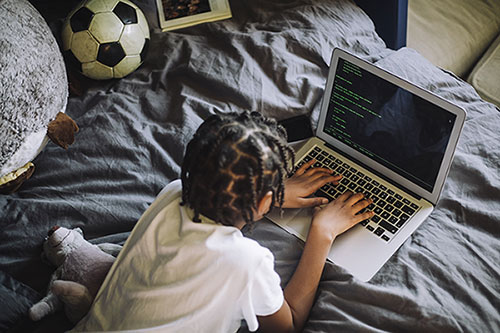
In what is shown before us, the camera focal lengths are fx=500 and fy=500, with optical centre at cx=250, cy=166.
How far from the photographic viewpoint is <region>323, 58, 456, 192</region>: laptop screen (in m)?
1.09

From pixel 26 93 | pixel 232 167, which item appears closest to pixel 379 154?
pixel 232 167

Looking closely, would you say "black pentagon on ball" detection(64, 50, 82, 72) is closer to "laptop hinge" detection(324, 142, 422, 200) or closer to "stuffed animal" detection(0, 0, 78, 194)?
"stuffed animal" detection(0, 0, 78, 194)

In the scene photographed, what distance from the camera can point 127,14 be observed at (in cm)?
143

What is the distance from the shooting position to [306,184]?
121 centimetres

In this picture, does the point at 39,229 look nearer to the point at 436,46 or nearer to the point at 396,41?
the point at 396,41

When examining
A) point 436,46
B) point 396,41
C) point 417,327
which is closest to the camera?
point 417,327

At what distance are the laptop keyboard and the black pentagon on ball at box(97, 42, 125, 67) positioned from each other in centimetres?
60

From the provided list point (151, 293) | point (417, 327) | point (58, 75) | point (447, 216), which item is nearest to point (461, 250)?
point (447, 216)

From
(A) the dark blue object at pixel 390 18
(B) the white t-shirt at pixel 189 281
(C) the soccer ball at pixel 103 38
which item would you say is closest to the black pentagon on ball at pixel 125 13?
(C) the soccer ball at pixel 103 38

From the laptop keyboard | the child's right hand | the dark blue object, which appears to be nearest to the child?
the child's right hand

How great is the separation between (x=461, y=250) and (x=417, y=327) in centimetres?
22

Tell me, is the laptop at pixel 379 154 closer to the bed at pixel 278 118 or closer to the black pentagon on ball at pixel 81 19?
the bed at pixel 278 118

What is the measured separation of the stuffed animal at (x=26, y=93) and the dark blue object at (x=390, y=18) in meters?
1.08

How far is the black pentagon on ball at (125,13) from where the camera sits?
141 cm
